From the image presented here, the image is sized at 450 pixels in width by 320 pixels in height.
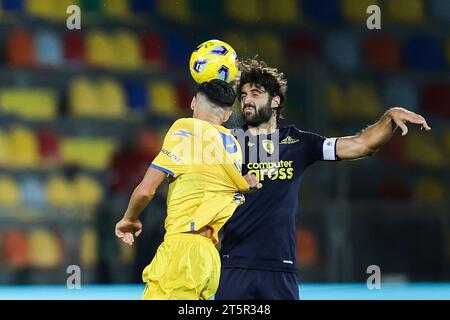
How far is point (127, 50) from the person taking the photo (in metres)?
12.9

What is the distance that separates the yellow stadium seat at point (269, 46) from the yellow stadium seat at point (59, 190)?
256 cm

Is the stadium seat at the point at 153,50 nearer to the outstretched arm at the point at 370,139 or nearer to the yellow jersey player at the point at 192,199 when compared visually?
the outstretched arm at the point at 370,139

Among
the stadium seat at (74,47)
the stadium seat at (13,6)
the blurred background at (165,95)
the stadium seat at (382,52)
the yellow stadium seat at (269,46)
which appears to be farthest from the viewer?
the stadium seat at (382,52)

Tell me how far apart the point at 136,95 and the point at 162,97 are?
0.33m

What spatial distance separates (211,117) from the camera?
185 inches

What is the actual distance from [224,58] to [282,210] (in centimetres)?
79

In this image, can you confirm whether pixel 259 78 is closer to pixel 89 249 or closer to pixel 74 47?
pixel 89 249

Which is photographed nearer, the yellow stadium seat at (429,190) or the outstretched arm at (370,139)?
the outstretched arm at (370,139)

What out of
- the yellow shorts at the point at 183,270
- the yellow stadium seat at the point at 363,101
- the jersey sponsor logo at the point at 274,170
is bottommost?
the yellow shorts at the point at 183,270

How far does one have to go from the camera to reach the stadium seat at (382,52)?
1309cm

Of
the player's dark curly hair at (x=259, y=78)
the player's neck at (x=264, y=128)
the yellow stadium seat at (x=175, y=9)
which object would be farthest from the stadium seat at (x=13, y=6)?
the player's neck at (x=264, y=128)

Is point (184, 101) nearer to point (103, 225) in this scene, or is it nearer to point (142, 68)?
point (142, 68)

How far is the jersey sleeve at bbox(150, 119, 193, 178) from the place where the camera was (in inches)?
179

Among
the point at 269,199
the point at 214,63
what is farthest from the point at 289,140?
the point at 214,63
